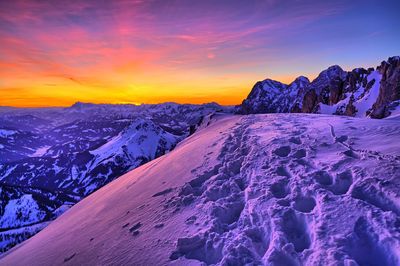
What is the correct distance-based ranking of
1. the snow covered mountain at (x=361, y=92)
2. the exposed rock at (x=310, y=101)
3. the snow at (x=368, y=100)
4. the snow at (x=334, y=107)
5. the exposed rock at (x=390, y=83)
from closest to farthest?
1. the exposed rock at (x=390, y=83)
2. the snow covered mountain at (x=361, y=92)
3. the snow at (x=368, y=100)
4. the snow at (x=334, y=107)
5. the exposed rock at (x=310, y=101)

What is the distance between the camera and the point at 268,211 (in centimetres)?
845

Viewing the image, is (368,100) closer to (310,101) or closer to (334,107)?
(334,107)

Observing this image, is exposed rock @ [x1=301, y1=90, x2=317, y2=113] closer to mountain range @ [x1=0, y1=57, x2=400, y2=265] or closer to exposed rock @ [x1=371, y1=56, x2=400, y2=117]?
exposed rock @ [x1=371, y1=56, x2=400, y2=117]

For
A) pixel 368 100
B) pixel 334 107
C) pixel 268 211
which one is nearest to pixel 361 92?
pixel 368 100

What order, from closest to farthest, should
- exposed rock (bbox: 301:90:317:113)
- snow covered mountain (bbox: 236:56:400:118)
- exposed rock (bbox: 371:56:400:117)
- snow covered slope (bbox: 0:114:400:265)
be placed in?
1. snow covered slope (bbox: 0:114:400:265)
2. exposed rock (bbox: 371:56:400:117)
3. snow covered mountain (bbox: 236:56:400:118)
4. exposed rock (bbox: 301:90:317:113)

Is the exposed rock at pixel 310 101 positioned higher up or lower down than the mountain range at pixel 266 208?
lower down

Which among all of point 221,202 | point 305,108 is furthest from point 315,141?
point 305,108

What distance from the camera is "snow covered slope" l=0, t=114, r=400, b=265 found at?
6910mm

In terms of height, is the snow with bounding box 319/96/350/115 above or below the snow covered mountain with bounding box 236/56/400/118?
below

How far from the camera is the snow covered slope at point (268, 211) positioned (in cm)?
691

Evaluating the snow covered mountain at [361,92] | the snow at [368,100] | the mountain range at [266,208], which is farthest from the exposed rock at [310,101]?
the mountain range at [266,208]

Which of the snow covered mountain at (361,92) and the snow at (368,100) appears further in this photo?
the snow at (368,100)

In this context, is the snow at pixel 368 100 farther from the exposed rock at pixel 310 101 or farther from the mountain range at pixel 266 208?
the mountain range at pixel 266 208

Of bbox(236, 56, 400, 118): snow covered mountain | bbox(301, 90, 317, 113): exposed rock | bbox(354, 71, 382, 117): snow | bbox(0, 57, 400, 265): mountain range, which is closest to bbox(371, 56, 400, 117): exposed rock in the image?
bbox(236, 56, 400, 118): snow covered mountain
